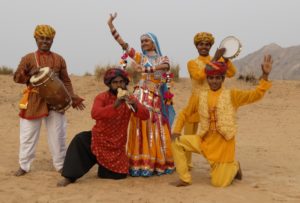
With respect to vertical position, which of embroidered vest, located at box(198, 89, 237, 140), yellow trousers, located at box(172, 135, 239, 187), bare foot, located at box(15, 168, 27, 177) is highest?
embroidered vest, located at box(198, 89, 237, 140)

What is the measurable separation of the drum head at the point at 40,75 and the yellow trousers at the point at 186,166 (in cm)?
172

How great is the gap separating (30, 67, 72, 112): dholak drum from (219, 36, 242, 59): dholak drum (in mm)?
2036

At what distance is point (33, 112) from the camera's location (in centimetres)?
569

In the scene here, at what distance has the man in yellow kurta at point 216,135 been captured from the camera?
526 cm

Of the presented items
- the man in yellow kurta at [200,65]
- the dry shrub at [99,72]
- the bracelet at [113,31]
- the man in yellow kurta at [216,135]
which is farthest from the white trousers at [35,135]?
the dry shrub at [99,72]

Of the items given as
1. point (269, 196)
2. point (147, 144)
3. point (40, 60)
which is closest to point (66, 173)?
point (147, 144)

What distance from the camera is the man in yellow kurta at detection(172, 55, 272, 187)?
17.3 ft

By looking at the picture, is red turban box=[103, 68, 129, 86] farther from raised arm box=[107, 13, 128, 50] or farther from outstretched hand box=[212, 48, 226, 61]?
outstretched hand box=[212, 48, 226, 61]

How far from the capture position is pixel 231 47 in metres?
5.61

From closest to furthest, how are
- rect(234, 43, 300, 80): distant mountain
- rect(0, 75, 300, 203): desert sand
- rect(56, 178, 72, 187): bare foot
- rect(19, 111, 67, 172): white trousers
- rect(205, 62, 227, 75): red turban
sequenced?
1. rect(0, 75, 300, 203): desert sand
2. rect(205, 62, 227, 75): red turban
3. rect(56, 178, 72, 187): bare foot
4. rect(19, 111, 67, 172): white trousers
5. rect(234, 43, 300, 80): distant mountain

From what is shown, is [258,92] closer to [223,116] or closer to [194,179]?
[223,116]

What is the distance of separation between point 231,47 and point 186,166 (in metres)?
1.56

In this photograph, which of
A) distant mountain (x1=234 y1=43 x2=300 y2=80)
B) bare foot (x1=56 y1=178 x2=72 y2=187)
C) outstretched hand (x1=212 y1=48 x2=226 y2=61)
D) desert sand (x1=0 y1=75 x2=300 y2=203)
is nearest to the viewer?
desert sand (x1=0 y1=75 x2=300 y2=203)

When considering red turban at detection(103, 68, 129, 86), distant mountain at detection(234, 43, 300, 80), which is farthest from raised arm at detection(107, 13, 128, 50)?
distant mountain at detection(234, 43, 300, 80)
